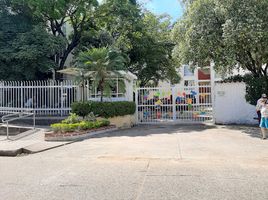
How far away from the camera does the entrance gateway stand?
20719 mm

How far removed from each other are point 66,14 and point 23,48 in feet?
16.4

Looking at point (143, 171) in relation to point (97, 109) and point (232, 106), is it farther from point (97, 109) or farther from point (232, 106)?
point (232, 106)

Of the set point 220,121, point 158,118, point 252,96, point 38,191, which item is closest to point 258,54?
point 252,96

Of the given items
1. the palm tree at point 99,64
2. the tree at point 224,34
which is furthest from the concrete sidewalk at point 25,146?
the tree at point 224,34

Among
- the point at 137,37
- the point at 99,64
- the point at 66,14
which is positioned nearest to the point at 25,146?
the point at 99,64

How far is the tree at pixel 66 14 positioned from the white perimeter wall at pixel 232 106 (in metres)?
11.2

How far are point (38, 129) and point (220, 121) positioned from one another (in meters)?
9.95

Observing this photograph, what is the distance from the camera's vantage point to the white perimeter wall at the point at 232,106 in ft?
63.4

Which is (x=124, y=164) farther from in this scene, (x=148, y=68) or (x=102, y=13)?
(x=148, y=68)

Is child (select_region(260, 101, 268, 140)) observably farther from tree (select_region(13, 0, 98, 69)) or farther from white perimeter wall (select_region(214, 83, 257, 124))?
tree (select_region(13, 0, 98, 69))

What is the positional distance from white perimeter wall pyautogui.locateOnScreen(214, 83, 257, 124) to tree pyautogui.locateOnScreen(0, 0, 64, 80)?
35.9ft

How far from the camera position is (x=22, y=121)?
1938 centimetres

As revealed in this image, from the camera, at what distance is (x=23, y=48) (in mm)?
21766

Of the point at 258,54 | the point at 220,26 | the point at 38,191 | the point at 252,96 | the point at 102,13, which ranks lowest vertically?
the point at 38,191
